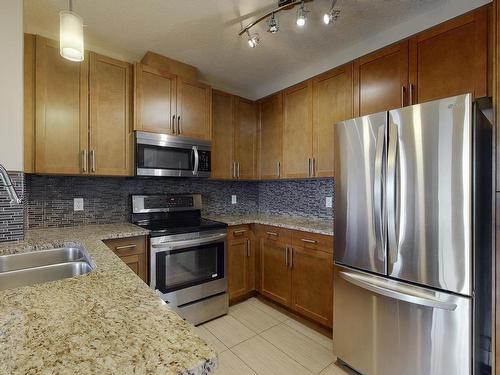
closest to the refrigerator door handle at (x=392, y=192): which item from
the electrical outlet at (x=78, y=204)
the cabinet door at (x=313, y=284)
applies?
the cabinet door at (x=313, y=284)

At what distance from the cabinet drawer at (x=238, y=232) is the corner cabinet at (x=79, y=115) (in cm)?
110

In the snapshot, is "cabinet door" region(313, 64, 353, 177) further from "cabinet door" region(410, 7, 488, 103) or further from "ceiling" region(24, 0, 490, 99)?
"cabinet door" region(410, 7, 488, 103)

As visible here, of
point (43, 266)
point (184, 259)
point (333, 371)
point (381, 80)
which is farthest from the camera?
point (184, 259)

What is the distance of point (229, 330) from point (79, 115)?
219 cm

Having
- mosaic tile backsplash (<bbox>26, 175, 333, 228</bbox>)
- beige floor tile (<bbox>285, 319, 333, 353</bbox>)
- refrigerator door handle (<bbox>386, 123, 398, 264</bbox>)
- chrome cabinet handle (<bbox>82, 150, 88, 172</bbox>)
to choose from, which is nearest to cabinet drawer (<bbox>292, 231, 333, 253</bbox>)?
mosaic tile backsplash (<bbox>26, 175, 333, 228</bbox>)

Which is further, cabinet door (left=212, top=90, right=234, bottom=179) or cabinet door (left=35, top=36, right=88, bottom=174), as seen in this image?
cabinet door (left=212, top=90, right=234, bottom=179)

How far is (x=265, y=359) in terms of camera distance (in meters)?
1.84

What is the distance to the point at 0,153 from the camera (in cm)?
153

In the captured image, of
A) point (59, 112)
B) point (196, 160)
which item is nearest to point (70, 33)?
point (59, 112)

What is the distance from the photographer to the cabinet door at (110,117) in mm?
2020

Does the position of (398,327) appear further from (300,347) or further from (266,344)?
(266,344)

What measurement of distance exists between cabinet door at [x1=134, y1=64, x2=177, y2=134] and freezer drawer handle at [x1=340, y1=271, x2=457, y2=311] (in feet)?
6.39

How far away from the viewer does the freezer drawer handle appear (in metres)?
1.27

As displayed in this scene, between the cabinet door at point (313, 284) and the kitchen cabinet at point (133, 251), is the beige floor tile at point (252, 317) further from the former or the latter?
the kitchen cabinet at point (133, 251)
